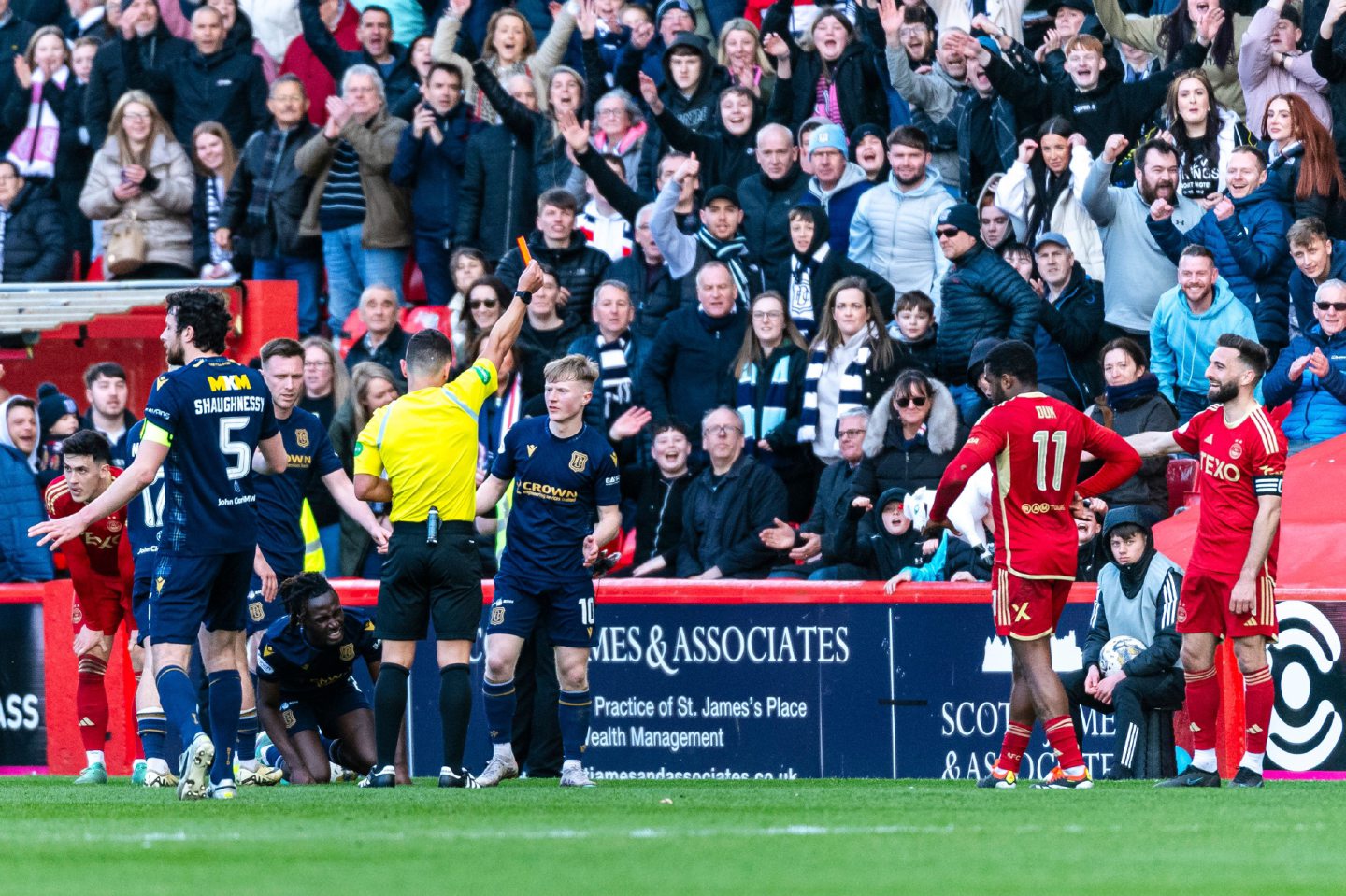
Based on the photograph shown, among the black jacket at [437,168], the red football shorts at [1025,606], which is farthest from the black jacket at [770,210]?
the red football shorts at [1025,606]

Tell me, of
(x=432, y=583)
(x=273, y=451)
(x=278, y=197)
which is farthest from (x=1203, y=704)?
(x=278, y=197)

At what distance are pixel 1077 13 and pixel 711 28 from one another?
3.46 m

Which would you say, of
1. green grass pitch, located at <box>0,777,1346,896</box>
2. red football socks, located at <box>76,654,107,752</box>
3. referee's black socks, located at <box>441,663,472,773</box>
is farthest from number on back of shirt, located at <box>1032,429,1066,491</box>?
red football socks, located at <box>76,654,107,752</box>

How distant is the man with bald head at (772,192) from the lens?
15367 mm

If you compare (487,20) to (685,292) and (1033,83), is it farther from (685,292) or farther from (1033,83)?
(1033,83)

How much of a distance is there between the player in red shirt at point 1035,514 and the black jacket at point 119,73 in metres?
11.1

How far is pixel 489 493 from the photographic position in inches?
447

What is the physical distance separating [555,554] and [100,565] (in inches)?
113

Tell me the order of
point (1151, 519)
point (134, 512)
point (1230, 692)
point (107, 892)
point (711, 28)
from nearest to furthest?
point (107, 892) < point (134, 512) < point (1230, 692) < point (1151, 519) < point (711, 28)

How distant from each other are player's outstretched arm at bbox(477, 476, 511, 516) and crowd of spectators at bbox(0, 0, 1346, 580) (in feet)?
8.59

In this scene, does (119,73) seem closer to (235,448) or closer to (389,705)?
(389,705)

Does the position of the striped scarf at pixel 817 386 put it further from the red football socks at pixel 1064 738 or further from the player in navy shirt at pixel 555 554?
the red football socks at pixel 1064 738

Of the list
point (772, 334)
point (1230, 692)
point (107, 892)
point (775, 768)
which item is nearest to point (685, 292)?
point (772, 334)

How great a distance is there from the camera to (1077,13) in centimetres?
1573
